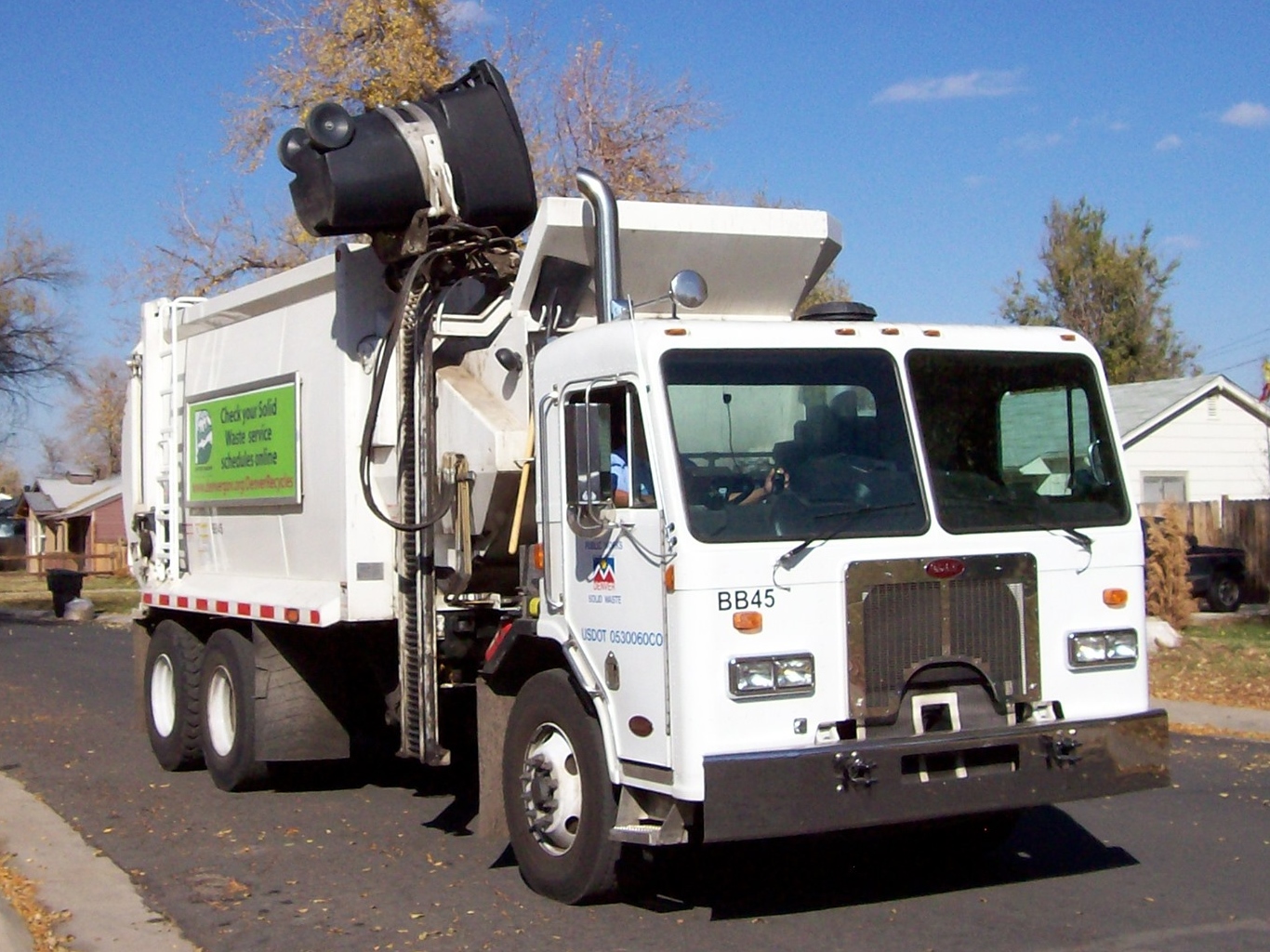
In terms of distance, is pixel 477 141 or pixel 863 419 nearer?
pixel 863 419

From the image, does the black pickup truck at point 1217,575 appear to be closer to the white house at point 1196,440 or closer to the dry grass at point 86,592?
the white house at point 1196,440

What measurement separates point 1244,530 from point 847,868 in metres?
21.5

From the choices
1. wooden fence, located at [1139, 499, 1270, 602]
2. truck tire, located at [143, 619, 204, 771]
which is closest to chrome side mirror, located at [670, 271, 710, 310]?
truck tire, located at [143, 619, 204, 771]

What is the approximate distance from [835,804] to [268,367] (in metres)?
5.37

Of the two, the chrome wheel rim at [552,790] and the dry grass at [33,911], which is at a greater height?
the chrome wheel rim at [552,790]

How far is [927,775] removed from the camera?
599 centimetres

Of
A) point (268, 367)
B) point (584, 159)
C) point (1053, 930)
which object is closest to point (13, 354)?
point (584, 159)

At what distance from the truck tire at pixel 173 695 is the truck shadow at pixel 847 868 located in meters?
4.55

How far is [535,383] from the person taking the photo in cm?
698

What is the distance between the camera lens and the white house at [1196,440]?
33.1m

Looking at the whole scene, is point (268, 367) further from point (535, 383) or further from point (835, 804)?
point (835, 804)

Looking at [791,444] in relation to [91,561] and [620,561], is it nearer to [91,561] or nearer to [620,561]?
[620,561]

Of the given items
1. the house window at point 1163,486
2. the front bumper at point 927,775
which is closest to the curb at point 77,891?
the front bumper at point 927,775

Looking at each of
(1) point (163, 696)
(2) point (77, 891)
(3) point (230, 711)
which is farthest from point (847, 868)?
(1) point (163, 696)
